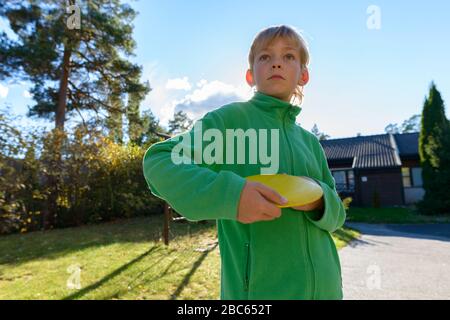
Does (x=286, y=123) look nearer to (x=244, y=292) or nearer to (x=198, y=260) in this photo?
(x=244, y=292)

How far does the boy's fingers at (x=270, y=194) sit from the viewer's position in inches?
33.1

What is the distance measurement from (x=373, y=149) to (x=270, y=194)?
1130 inches

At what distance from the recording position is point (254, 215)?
2.78ft

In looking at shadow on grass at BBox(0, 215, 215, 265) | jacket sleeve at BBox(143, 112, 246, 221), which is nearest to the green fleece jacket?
jacket sleeve at BBox(143, 112, 246, 221)

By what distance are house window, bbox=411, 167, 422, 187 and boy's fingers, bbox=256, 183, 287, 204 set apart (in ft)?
90.8

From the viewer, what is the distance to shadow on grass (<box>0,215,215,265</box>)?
327 inches

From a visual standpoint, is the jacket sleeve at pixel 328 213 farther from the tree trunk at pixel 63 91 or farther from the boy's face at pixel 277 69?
the tree trunk at pixel 63 91

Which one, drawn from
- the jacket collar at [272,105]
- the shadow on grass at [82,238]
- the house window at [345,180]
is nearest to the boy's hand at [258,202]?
the jacket collar at [272,105]

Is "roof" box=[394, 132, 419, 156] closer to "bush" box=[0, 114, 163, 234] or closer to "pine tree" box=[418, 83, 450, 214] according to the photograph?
"pine tree" box=[418, 83, 450, 214]

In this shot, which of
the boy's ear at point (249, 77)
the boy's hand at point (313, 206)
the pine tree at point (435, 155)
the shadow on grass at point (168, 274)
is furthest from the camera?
the pine tree at point (435, 155)

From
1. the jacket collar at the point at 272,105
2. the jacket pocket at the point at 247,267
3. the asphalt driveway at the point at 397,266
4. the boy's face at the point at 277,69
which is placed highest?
the boy's face at the point at 277,69

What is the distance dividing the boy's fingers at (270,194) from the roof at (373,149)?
25217 mm

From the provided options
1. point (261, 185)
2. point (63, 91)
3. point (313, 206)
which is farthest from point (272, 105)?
point (63, 91)

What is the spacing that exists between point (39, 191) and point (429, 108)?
21.5 metres
